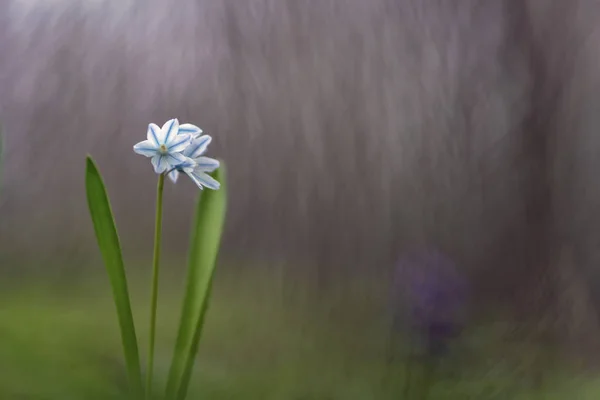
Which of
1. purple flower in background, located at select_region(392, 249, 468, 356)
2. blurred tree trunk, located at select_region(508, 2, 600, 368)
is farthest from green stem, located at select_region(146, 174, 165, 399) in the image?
blurred tree trunk, located at select_region(508, 2, 600, 368)

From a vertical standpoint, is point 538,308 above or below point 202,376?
above

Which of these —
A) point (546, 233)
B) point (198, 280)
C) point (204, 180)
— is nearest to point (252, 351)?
point (198, 280)

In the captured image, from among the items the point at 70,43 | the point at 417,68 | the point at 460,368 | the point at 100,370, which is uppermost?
the point at 417,68

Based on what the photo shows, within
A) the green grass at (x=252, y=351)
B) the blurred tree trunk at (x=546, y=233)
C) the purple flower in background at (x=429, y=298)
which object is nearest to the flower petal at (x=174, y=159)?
the green grass at (x=252, y=351)

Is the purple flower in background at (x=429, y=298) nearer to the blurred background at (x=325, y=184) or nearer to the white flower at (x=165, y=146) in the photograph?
the blurred background at (x=325, y=184)

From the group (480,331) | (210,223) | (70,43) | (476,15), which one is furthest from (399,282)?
(70,43)

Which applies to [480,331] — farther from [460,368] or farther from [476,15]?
[476,15]
